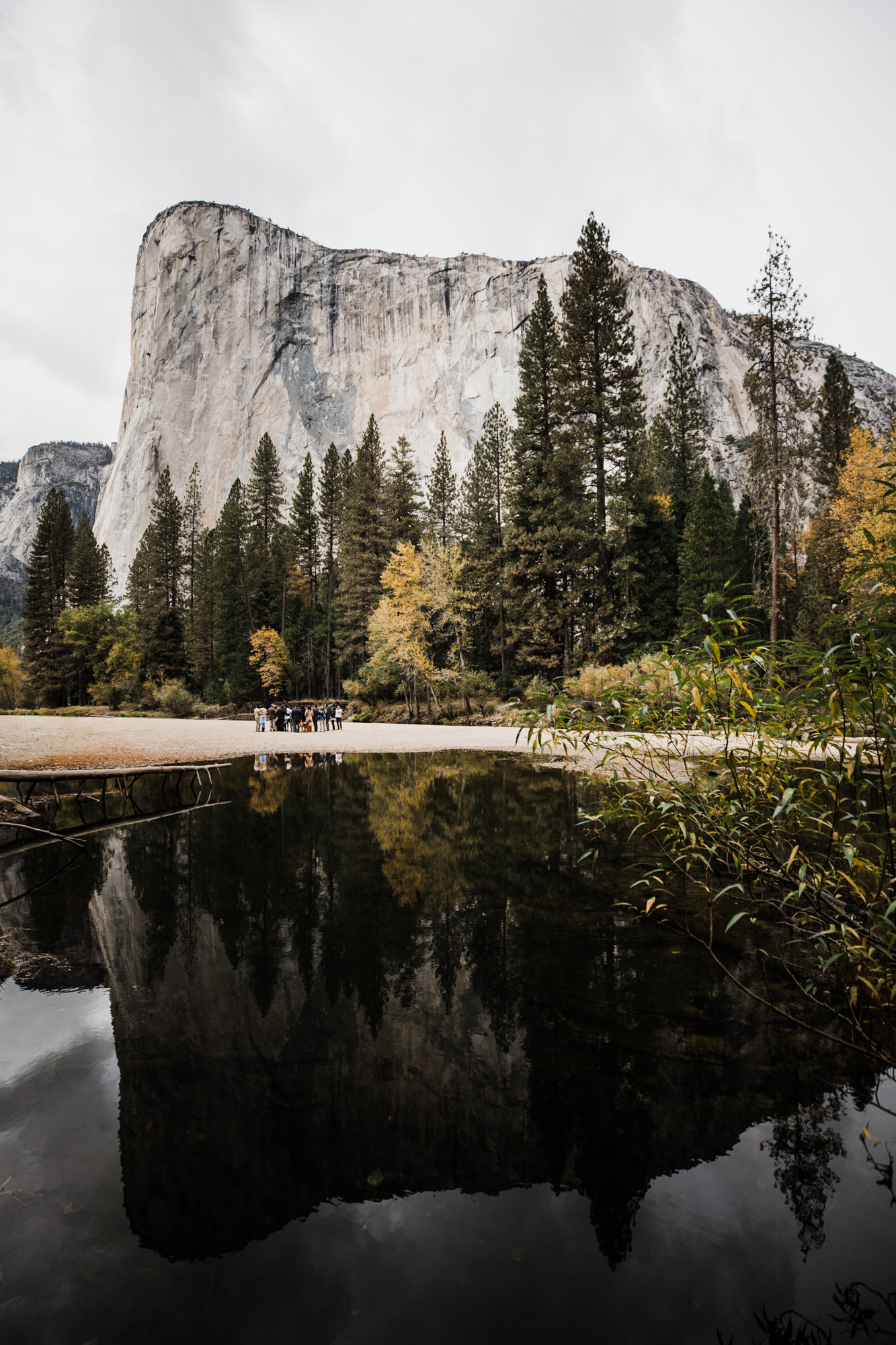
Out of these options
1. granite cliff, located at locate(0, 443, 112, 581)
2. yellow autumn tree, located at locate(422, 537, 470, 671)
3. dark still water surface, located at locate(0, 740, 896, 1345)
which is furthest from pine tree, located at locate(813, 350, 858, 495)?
granite cliff, located at locate(0, 443, 112, 581)

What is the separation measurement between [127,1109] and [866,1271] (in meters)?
3.25

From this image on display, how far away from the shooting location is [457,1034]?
3.58 meters

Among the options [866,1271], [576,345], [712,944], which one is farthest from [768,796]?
[576,345]

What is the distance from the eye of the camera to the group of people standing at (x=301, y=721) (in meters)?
29.5

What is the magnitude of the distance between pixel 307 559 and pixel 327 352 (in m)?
72.0

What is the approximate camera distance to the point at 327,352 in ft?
343

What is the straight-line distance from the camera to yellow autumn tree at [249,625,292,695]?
45.8m

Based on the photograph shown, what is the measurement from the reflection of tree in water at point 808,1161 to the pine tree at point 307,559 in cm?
4738

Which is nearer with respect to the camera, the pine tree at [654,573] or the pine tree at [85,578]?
the pine tree at [654,573]

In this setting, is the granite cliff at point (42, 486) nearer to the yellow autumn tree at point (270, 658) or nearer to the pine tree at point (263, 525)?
the pine tree at point (263, 525)

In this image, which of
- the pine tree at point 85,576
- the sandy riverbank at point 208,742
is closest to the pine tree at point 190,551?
the pine tree at point 85,576

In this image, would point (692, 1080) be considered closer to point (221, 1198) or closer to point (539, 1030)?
point (539, 1030)

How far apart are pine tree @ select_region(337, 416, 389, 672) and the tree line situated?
0.62 ft

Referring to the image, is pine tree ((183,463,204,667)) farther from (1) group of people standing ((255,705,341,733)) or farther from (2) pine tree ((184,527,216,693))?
(1) group of people standing ((255,705,341,733))
